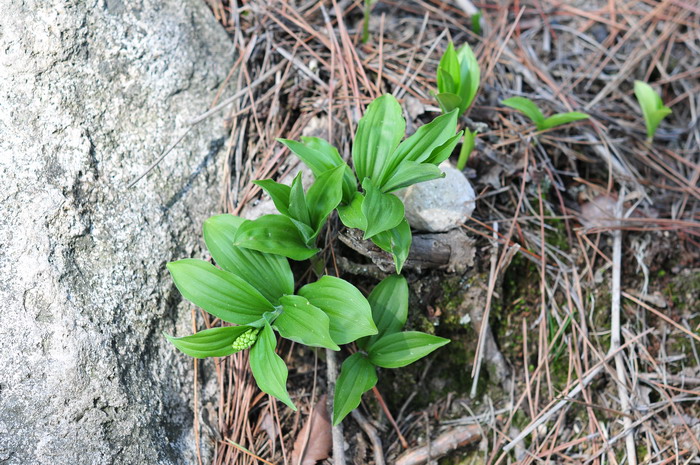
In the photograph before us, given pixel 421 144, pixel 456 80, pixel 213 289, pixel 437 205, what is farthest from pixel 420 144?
pixel 213 289

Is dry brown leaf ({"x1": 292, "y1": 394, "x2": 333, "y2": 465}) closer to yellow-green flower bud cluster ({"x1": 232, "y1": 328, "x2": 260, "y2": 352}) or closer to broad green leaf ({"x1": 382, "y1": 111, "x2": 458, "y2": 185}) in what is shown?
yellow-green flower bud cluster ({"x1": 232, "y1": 328, "x2": 260, "y2": 352})

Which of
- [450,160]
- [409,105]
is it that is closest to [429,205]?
[450,160]

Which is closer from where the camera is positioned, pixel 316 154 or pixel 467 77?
pixel 316 154

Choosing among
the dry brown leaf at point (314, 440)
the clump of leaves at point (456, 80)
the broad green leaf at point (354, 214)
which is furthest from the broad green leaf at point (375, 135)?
the dry brown leaf at point (314, 440)

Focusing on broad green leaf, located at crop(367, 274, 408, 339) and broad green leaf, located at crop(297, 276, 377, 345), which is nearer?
broad green leaf, located at crop(297, 276, 377, 345)

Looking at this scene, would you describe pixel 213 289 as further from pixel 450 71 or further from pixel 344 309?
pixel 450 71

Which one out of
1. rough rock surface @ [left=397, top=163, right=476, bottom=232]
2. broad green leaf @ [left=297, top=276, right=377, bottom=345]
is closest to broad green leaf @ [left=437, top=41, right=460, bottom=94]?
rough rock surface @ [left=397, top=163, right=476, bottom=232]

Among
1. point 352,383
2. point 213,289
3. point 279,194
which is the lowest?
point 352,383

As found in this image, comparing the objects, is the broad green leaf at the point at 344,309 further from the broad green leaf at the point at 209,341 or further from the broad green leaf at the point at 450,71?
the broad green leaf at the point at 450,71
